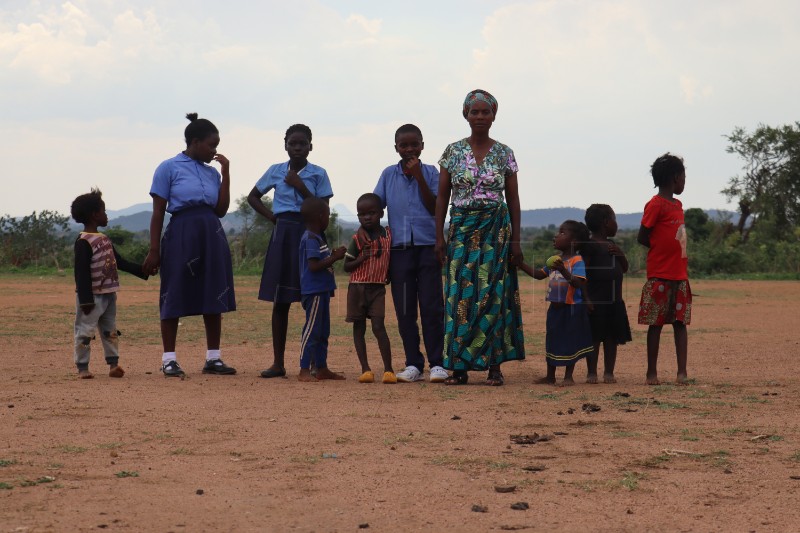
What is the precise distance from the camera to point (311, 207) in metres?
7.94

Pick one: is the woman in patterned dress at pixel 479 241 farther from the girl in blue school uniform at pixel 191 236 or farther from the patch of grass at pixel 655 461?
the patch of grass at pixel 655 461

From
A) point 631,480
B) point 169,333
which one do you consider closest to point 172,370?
point 169,333

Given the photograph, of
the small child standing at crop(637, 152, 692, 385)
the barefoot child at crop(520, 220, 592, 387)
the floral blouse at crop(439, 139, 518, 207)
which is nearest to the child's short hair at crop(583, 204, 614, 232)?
the barefoot child at crop(520, 220, 592, 387)

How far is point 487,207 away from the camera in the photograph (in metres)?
7.59

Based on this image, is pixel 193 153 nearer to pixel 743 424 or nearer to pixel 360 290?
pixel 360 290

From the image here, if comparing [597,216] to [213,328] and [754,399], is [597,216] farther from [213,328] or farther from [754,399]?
[213,328]

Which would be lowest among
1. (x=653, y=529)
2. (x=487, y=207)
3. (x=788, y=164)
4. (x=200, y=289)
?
(x=653, y=529)

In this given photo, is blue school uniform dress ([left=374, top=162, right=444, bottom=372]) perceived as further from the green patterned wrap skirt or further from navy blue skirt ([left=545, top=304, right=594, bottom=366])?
navy blue skirt ([left=545, top=304, right=594, bottom=366])

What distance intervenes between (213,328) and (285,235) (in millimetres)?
978

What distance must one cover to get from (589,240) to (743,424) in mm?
2378

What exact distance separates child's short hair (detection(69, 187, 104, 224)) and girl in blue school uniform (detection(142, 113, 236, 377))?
43 centimetres

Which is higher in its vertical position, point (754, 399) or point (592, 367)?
point (592, 367)

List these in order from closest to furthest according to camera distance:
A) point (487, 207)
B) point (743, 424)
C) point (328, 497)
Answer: point (328, 497) < point (743, 424) < point (487, 207)

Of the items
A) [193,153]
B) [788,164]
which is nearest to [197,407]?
[193,153]
